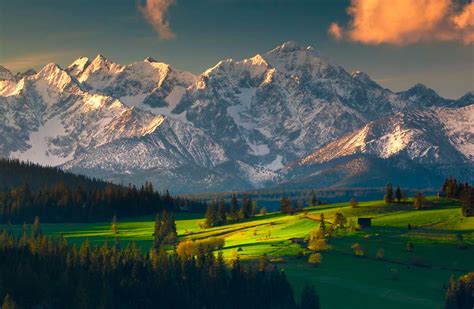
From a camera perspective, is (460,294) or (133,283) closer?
(460,294)

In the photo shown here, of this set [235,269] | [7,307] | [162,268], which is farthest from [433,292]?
[7,307]

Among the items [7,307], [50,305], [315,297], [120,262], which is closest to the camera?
[7,307]

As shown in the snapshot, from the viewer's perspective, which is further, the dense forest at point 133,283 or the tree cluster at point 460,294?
the tree cluster at point 460,294

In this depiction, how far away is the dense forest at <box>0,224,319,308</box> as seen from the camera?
575ft

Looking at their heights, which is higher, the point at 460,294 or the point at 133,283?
the point at 133,283

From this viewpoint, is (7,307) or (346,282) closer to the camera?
(7,307)

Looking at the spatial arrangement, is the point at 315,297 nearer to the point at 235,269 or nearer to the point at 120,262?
the point at 235,269

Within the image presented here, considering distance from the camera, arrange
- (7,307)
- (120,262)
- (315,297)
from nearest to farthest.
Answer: (7,307), (315,297), (120,262)

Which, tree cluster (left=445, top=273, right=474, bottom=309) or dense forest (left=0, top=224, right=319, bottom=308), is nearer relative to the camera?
dense forest (left=0, top=224, right=319, bottom=308)

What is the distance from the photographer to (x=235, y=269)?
644 feet

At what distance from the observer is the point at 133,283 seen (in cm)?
18862

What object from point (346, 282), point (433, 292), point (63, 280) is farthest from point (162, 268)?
point (433, 292)

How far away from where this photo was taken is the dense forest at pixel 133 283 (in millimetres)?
175125

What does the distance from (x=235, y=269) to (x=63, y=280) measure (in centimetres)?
3529
